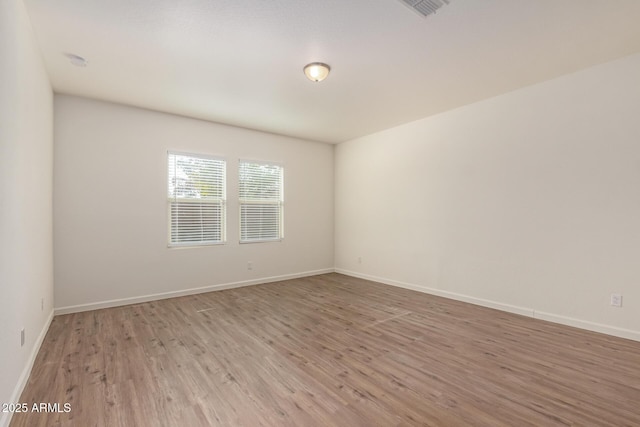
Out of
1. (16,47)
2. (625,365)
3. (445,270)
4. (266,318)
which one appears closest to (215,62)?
(16,47)

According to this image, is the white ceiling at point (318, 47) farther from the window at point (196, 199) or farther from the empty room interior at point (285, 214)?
the window at point (196, 199)

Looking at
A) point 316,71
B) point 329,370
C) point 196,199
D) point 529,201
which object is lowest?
point 329,370

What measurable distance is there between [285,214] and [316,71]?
3.14 metres

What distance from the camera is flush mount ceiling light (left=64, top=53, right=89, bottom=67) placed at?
2.92 metres

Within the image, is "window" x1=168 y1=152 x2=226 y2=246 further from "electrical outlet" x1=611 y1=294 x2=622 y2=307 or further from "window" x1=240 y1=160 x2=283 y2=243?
"electrical outlet" x1=611 y1=294 x2=622 y2=307

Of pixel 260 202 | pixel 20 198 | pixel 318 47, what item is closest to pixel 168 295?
pixel 260 202

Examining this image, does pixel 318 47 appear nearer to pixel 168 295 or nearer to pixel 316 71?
pixel 316 71

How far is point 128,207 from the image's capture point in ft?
13.8

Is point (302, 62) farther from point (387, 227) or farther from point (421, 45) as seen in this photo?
point (387, 227)

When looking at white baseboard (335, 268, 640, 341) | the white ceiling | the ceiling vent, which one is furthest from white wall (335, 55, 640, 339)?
the ceiling vent

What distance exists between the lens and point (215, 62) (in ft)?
9.91

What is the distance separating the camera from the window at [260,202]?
530 centimetres

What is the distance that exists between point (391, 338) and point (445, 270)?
1936 millimetres

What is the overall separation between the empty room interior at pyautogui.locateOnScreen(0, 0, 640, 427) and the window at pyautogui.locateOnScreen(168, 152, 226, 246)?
0.05 metres
